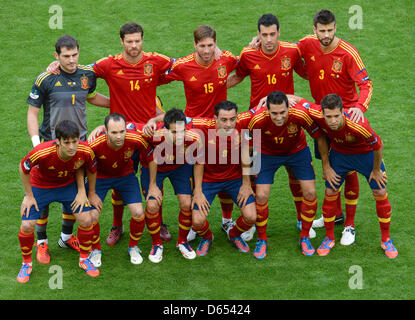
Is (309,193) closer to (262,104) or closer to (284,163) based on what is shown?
(284,163)

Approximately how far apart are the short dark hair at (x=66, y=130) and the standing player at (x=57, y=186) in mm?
11

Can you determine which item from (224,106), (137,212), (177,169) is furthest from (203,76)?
(137,212)

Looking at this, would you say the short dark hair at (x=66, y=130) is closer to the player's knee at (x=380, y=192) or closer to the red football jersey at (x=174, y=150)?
the red football jersey at (x=174, y=150)

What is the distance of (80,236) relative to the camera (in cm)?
993

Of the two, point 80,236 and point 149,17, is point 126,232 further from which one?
point 149,17

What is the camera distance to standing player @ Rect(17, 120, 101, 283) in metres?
9.38

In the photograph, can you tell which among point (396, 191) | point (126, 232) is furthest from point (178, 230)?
point (396, 191)

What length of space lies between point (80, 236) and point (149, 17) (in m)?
6.67

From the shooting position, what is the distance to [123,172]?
33.1 ft

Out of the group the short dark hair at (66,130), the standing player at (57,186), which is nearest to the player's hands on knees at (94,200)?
the standing player at (57,186)

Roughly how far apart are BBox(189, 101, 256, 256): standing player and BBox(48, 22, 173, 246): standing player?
740mm

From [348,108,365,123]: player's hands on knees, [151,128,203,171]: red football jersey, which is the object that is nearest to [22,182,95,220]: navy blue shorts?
[151,128,203,171]: red football jersey

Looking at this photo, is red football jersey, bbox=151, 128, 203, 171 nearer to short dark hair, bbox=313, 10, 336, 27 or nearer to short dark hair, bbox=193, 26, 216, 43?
short dark hair, bbox=193, 26, 216, 43

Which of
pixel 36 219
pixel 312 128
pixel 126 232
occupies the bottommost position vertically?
pixel 126 232
